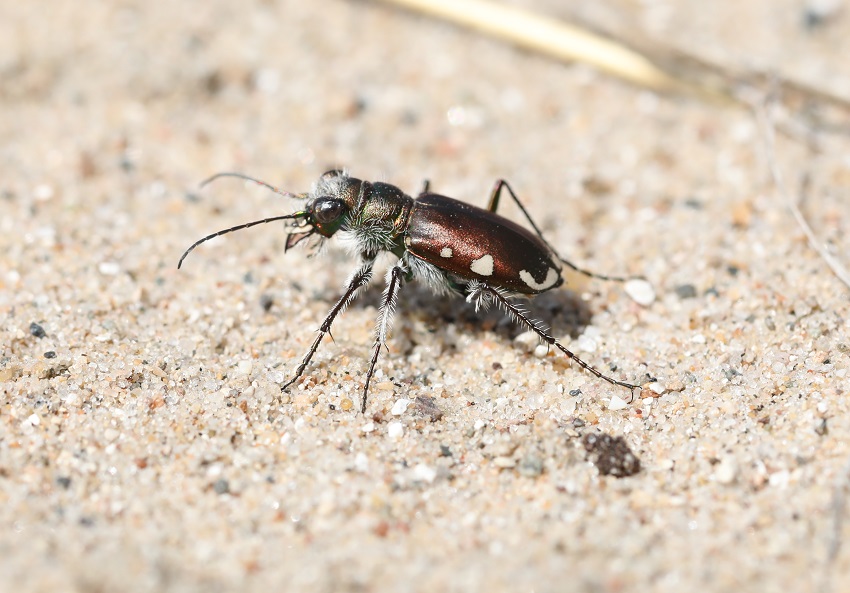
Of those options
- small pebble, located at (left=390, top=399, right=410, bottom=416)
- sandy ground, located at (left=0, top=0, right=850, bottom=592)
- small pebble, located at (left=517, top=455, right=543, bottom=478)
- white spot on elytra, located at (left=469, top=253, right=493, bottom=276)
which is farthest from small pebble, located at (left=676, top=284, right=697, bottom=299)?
small pebble, located at (left=390, top=399, right=410, bottom=416)

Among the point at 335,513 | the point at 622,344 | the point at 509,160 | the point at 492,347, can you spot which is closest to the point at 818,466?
the point at 622,344

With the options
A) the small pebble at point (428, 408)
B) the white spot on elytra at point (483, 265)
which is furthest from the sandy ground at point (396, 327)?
the white spot on elytra at point (483, 265)

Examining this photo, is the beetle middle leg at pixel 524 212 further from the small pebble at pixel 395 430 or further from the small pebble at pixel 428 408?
the small pebble at pixel 395 430

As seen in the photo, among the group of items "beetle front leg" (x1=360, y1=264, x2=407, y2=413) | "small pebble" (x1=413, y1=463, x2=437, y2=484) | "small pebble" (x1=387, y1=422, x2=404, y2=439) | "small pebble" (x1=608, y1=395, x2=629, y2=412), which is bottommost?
"small pebble" (x1=413, y1=463, x2=437, y2=484)

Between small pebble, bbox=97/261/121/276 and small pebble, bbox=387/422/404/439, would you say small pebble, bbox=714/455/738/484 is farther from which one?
small pebble, bbox=97/261/121/276

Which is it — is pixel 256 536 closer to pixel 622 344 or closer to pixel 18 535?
pixel 18 535

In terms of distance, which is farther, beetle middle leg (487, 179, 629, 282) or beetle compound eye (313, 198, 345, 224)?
beetle middle leg (487, 179, 629, 282)
